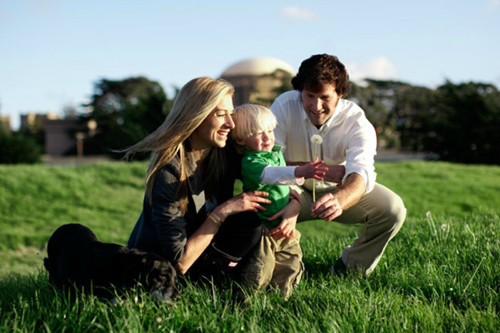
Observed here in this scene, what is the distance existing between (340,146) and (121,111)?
17.5 m

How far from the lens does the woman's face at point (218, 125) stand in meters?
3.22

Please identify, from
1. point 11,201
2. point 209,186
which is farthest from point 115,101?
point 209,186

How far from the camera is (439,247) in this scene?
3.97 m

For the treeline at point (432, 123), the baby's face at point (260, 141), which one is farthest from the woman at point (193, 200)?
the treeline at point (432, 123)

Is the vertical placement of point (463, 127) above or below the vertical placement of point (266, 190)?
below

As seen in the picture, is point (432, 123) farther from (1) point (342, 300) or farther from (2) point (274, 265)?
(1) point (342, 300)

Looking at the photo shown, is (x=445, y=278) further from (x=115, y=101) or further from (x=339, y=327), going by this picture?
(x=115, y=101)

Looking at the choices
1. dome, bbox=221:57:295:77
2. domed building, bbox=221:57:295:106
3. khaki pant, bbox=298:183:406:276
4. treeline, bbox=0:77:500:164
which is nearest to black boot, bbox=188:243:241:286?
khaki pant, bbox=298:183:406:276

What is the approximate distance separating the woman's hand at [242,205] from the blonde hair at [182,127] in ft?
0.78

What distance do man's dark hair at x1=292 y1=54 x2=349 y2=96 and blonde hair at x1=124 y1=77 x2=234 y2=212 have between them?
2.97ft

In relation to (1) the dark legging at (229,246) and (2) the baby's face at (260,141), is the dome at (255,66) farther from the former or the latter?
(1) the dark legging at (229,246)

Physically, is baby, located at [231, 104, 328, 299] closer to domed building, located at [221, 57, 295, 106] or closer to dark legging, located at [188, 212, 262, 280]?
dark legging, located at [188, 212, 262, 280]

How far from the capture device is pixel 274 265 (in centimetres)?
338

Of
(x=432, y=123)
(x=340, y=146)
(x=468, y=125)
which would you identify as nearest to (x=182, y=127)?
(x=340, y=146)
